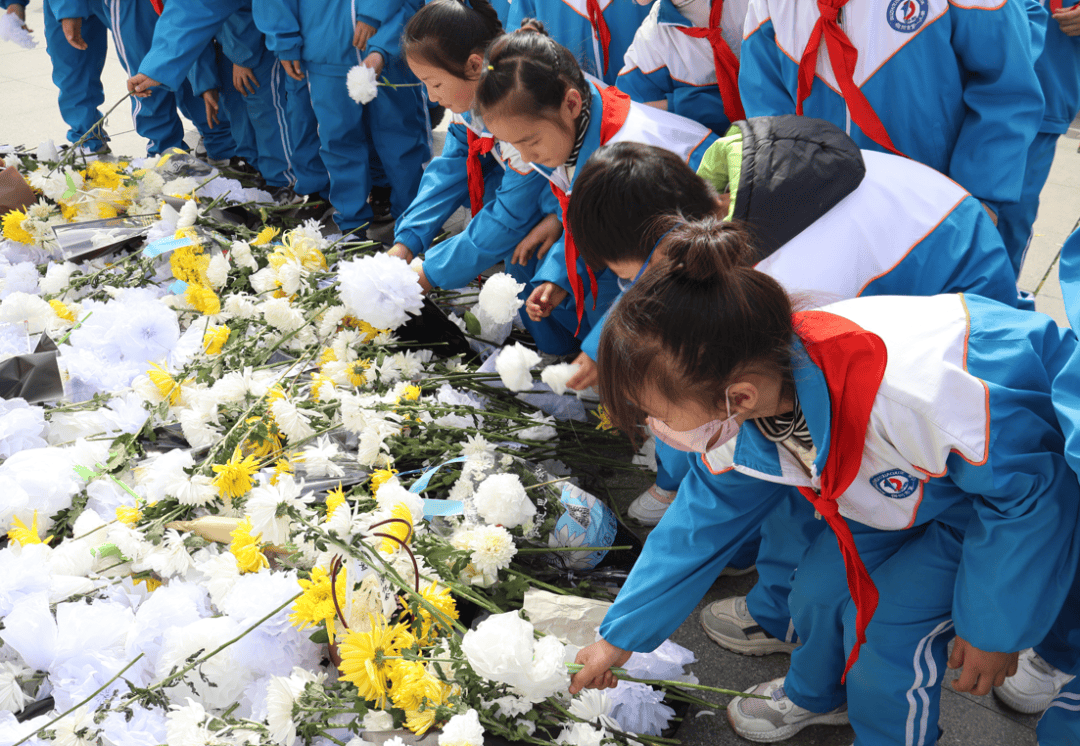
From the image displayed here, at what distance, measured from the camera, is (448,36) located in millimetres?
2064

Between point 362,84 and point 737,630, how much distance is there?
7.79ft

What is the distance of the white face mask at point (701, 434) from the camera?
1048 mm

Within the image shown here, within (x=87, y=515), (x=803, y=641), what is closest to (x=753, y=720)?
(x=803, y=641)

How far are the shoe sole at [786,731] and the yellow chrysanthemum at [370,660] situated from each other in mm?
755

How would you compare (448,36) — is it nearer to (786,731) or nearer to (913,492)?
(913,492)

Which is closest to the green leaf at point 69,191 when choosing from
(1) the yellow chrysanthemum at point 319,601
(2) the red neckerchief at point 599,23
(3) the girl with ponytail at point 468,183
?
(3) the girl with ponytail at point 468,183

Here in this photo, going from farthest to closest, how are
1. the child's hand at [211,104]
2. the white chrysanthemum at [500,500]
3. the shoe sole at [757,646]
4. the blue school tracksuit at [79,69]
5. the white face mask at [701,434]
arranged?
the blue school tracksuit at [79,69]
the child's hand at [211,104]
the shoe sole at [757,646]
the white chrysanthemum at [500,500]
the white face mask at [701,434]

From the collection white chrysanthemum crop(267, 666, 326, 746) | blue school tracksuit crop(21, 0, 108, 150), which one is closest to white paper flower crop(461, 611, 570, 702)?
white chrysanthemum crop(267, 666, 326, 746)

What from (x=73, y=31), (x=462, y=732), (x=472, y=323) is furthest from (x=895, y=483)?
(x=73, y=31)

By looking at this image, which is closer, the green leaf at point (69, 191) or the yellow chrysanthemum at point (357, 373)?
the yellow chrysanthemum at point (357, 373)

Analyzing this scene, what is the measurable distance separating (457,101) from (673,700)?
62.3 inches

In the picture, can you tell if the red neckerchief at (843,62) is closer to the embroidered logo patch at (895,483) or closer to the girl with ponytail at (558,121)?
the girl with ponytail at (558,121)

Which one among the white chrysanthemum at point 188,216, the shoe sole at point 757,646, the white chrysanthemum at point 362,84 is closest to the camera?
the shoe sole at point 757,646

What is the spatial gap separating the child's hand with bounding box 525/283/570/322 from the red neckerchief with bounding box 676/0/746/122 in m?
0.69
